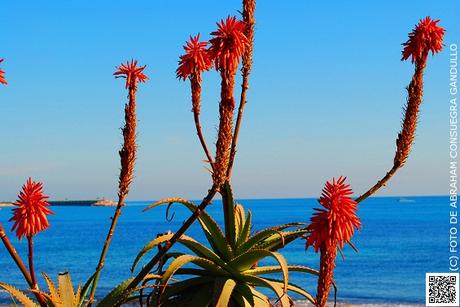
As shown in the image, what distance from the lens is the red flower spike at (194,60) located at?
4824 millimetres

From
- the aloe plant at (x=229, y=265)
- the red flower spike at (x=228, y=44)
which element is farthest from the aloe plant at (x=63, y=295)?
the red flower spike at (x=228, y=44)

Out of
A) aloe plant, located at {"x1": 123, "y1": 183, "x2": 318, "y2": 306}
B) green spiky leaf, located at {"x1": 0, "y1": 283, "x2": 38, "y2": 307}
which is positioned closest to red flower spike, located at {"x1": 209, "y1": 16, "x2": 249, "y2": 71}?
aloe plant, located at {"x1": 123, "y1": 183, "x2": 318, "y2": 306}

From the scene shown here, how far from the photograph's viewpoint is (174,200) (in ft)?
16.4

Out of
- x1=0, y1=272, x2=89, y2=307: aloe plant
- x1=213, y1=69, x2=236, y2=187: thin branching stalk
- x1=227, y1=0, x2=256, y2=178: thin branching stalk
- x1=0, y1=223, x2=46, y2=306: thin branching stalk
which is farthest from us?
x1=0, y1=272, x2=89, y2=307: aloe plant

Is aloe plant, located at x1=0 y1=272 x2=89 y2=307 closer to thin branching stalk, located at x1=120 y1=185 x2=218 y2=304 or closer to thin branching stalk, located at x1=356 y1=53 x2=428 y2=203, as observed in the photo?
thin branching stalk, located at x1=120 y1=185 x2=218 y2=304

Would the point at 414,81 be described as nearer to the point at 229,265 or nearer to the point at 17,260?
the point at 229,265

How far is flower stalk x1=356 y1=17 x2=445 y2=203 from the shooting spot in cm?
507

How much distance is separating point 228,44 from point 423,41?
4.84 ft

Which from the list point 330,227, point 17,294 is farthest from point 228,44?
point 17,294

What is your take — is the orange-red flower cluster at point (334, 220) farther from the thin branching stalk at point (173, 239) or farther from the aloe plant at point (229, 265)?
the aloe plant at point (229, 265)

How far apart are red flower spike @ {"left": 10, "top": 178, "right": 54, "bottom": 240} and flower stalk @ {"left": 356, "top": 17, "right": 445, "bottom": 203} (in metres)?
1.99

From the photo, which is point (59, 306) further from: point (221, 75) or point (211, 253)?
point (221, 75)

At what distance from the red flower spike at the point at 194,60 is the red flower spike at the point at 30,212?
1.15 metres

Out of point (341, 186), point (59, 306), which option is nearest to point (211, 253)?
point (59, 306)
